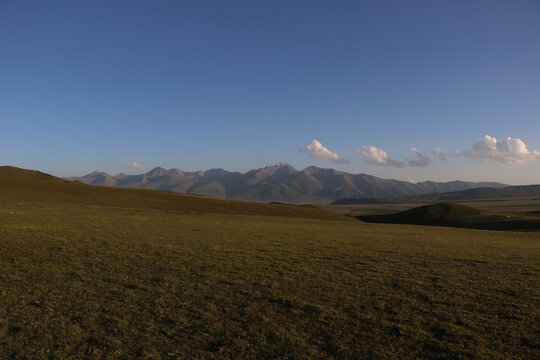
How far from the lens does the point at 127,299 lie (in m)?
13.3

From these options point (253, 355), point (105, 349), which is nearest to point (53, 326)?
point (105, 349)

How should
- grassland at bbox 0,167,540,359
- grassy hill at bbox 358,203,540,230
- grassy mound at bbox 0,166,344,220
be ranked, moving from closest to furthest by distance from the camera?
grassland at bbox 0,167,540,359, grassy mound at bbox 0,166,344,220, grassy hill at bbox 358,203,540,230

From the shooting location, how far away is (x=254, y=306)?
516 inches

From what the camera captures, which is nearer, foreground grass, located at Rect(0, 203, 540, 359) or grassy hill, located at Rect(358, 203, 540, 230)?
foreground grass, located at Rect(0, 203, 540, 359)

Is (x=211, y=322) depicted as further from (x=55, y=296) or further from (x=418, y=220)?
(x=418, y=220)

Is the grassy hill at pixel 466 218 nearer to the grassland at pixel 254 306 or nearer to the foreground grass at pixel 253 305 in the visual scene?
the grassland at pixel 254 306

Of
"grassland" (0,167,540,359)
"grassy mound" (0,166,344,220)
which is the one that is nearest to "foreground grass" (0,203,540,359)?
"grassland" (0,167,540,359)

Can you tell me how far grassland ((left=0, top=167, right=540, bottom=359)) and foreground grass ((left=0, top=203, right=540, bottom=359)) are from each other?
6 cm

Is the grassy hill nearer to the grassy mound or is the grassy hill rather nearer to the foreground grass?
the grassy mound

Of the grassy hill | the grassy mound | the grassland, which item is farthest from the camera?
the grassy hill

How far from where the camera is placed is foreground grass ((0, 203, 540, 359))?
384 inches

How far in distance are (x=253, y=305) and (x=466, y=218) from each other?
118m

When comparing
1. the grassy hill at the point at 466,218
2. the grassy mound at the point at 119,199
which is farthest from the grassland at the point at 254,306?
the grassy hill at the point at 466,218

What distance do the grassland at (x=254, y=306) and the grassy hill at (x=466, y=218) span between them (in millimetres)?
71302
